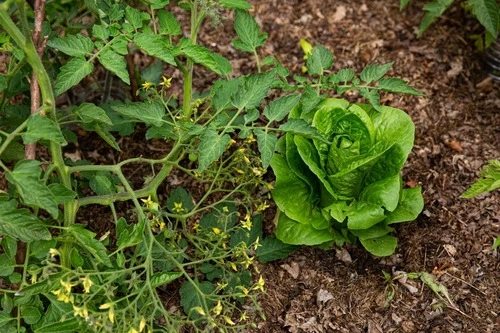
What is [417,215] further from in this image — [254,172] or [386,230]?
[254,172]

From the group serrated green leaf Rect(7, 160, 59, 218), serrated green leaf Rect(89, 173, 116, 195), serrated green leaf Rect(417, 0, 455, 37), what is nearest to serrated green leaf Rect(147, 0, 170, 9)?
serrated green leaf Rect(89, 173, 116, 195)

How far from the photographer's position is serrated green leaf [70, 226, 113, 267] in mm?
2020

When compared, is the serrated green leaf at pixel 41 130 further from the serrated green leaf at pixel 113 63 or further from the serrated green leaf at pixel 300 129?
the serrated green leaf at pixel 300 129

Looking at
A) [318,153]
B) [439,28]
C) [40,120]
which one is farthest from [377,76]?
[40,120]

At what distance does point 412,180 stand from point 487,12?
764mm

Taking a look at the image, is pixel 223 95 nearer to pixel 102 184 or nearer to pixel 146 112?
pixel 146 112

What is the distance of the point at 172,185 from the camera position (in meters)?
2.79

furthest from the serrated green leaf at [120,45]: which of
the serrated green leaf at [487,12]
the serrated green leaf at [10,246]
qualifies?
the serrated green leaf at [487,12]

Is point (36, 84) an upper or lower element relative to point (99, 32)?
lower

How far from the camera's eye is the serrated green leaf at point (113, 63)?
6.72 feet

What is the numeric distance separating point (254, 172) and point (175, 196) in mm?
380

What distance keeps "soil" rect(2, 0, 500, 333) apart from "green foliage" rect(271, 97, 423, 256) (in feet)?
0.50

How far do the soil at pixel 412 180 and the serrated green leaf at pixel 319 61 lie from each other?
0.48 meters

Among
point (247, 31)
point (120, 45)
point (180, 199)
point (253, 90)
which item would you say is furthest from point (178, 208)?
point (247, 31)
